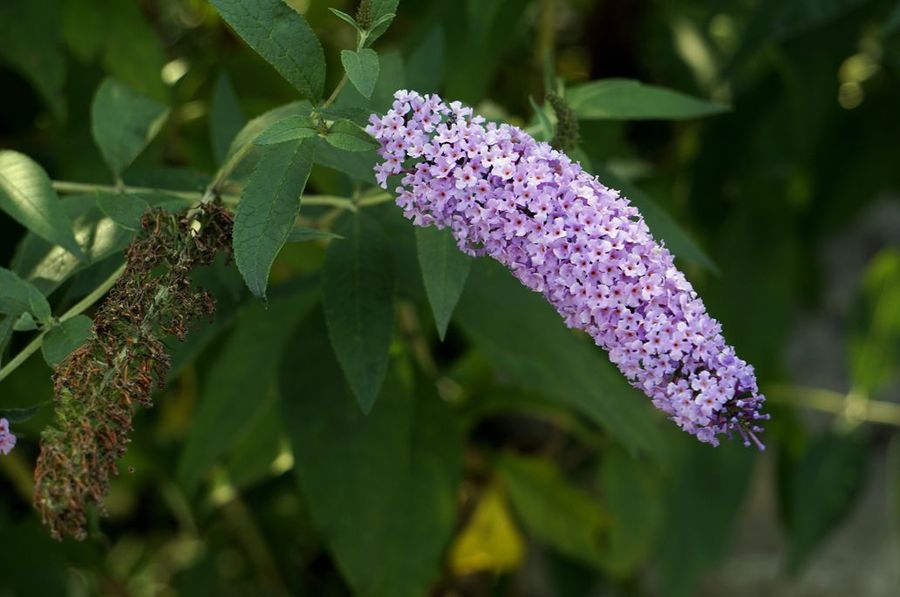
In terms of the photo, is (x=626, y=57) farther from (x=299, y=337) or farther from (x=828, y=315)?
(x=299, y=337)

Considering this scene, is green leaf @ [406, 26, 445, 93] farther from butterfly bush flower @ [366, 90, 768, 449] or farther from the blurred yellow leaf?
the blurred yellow leaf

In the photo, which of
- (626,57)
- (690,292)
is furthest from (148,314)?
(626,57)

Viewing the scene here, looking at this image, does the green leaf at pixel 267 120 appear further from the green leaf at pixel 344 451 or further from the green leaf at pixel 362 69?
the green leaf at pixel 344 451

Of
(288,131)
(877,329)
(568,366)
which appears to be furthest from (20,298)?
(877,329)

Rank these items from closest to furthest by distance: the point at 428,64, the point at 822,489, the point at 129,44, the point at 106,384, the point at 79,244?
the point at 106,384 < the point at 79,244 < the point at 428,64 < the point at 129,44 < the point at 822,489

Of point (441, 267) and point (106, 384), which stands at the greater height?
point (441, 267)

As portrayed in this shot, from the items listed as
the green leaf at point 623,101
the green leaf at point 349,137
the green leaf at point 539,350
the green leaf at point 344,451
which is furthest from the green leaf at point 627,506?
the green leaf at point 349,137

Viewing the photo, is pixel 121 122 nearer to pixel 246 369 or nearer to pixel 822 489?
pixel 246 369
